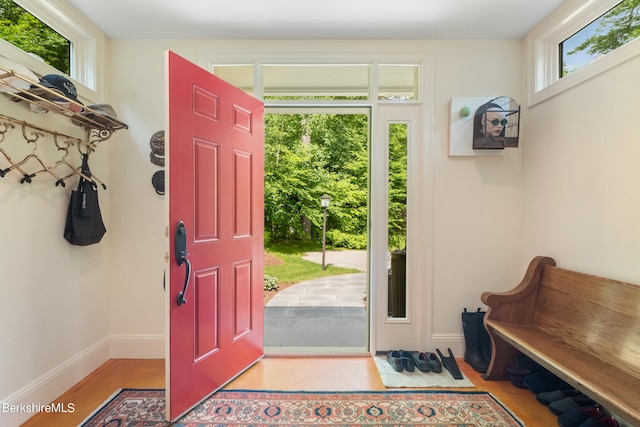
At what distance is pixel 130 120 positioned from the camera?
2.40 metres

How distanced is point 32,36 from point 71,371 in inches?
86.7

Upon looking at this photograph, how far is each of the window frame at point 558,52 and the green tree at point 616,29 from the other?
2.1 inches

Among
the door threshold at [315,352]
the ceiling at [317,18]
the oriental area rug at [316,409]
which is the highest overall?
the ceiling at [317,18]

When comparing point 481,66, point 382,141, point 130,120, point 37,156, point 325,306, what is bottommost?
point 325,306

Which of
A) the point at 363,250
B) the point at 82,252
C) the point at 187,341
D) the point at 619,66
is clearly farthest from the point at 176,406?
the point at 363,250

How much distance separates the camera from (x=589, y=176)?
1.84m

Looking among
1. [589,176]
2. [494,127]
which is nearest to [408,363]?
[589,176]

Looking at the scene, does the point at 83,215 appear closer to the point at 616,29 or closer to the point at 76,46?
the point at 76,46

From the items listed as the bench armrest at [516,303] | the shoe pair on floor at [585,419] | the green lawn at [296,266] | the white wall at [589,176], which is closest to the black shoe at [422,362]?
the bench armrest at [516,303]

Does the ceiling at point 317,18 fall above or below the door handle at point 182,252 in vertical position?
above

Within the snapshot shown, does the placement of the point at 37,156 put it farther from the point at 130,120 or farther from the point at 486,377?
the point at 486,377

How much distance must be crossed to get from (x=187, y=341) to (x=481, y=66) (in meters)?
2.95

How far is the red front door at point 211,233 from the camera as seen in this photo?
1687 millimetres

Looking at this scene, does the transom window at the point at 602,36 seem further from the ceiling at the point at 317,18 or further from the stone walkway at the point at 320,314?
the stone walkway at the point at 320,314
